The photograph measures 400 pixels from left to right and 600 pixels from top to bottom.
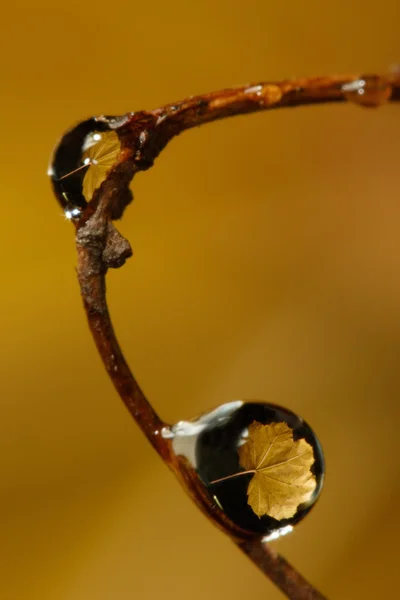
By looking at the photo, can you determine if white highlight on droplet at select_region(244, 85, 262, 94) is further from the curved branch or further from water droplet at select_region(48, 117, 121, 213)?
the curved branch

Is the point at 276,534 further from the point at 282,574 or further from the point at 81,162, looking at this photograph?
the point at 81,162

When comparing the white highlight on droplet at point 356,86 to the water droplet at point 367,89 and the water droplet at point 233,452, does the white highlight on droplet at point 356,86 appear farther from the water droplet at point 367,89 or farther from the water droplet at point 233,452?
the water droplet at point 233,452

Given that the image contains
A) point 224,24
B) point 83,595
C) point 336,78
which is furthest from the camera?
point 224,24

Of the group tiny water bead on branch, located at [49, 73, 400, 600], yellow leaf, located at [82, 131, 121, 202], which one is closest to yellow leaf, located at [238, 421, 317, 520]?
tiny water bead on branch, located at [49, 73, 400, 600]

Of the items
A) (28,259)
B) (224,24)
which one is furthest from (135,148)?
(224,24)

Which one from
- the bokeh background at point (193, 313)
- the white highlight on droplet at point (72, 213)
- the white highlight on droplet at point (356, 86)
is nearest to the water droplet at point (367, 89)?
the white highlight on droplet at point (356, 86)

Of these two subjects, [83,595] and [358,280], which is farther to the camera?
[358,280]

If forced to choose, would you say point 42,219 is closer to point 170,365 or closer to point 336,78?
point 170,365

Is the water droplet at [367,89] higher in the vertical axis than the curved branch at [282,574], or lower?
Answer: higher

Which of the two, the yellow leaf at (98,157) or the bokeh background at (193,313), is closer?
the yellow leaf at (98,157)
